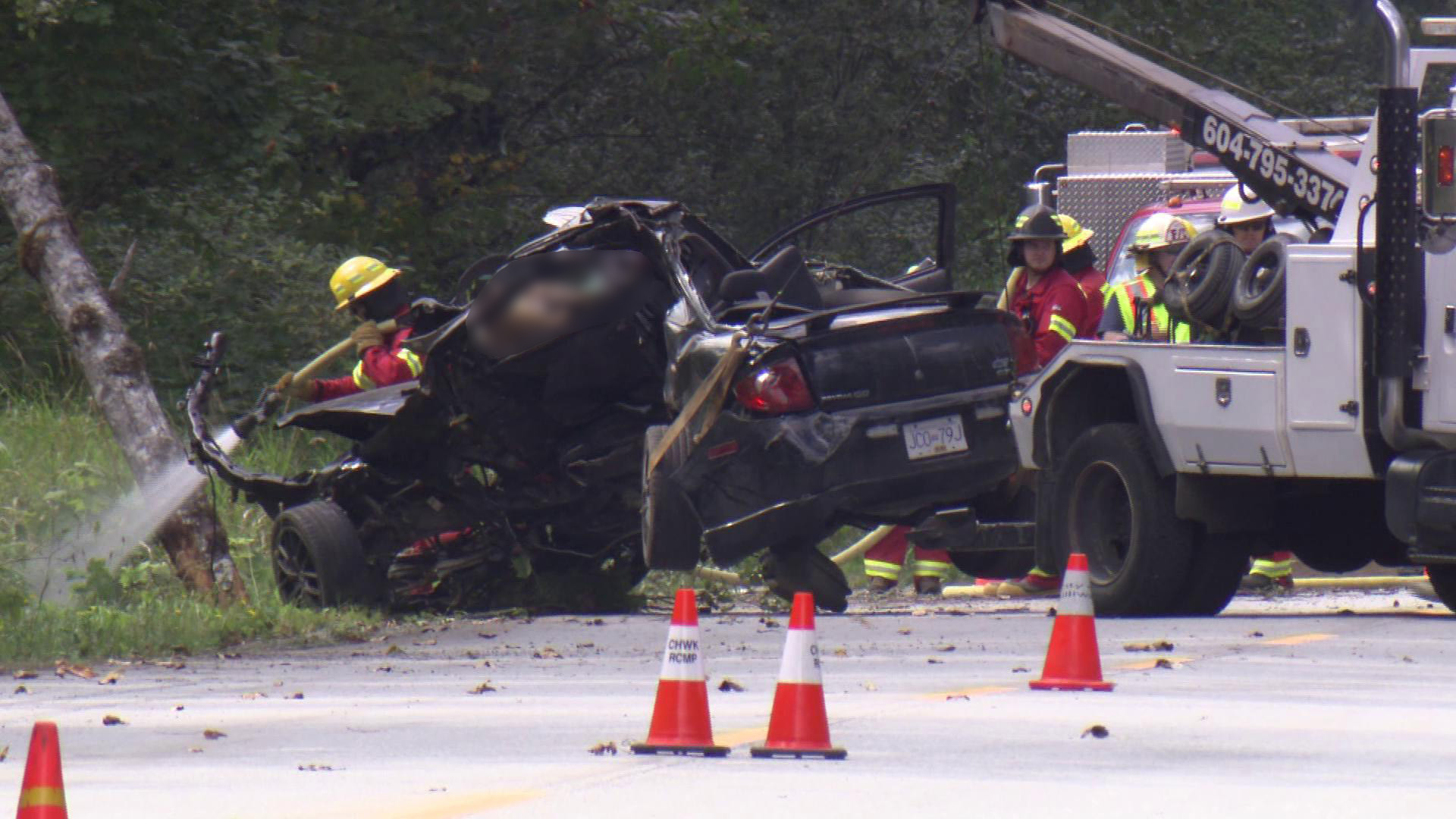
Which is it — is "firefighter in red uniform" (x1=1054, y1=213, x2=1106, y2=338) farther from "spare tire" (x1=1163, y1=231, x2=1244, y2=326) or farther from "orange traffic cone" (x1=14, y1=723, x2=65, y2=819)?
"orange traffic cone" (x1=14, y1=723, x2=65, y2=819)

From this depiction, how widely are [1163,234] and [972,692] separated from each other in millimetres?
5965

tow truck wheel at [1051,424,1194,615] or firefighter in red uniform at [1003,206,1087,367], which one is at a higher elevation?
firefighter in red uniform at [1003,206,1087,367]

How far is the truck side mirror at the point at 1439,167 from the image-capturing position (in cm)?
1023

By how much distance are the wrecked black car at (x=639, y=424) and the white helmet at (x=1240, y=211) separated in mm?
1420

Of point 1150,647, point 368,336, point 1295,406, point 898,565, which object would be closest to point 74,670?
point 368,336

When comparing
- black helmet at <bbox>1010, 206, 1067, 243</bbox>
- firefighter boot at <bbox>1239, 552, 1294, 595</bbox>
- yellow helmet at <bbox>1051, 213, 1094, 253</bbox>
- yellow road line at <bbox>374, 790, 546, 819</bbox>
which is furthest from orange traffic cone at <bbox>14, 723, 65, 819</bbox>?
firefighter boot at <bbox>1239, 552, 1294, 595</bbox>

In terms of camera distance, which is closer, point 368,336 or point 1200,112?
point 1200,112

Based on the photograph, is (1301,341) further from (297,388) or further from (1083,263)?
(297,388)

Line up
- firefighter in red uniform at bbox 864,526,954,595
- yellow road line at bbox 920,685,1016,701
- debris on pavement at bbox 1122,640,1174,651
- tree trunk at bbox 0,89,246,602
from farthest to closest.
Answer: firefighter in red uniform at bbox 864,526,954,595 → tree trunk at bbox 0,89,246,602 → debris on pavement at bbox 1122,640,1174,651 → yellow road line at bbox 920,685,1016,701

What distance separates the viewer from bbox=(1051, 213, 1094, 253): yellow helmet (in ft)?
49.0

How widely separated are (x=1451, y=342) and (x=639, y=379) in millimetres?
3903

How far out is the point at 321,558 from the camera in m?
12.1

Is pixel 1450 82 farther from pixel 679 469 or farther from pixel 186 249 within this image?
pixel 186 249

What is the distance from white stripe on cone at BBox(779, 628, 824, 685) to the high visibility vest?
5646 millimetres
